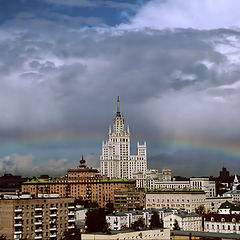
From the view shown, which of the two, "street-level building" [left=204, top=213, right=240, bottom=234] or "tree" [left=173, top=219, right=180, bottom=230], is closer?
"tree" [left=173, top=219, right=180, bottom=230]

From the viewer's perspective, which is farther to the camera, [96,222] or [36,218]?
[96,222]

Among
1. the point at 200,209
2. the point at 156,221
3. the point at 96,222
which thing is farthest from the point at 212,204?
the point at 96,222

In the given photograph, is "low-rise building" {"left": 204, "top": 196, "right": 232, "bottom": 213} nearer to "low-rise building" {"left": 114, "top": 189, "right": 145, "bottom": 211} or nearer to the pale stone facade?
"low-rise building" {"left": 114, "top": 189, "right": 145, "bottom": 211}

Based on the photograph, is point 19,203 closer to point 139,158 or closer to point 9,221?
point 9,221

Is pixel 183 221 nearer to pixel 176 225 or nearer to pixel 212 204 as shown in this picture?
pixel 176 225

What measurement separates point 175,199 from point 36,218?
65.3m

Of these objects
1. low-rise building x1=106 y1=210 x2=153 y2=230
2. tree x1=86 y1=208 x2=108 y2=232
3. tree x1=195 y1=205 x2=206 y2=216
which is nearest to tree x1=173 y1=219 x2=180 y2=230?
low-rise building x1=106 y1=210 x2=153 y2=230

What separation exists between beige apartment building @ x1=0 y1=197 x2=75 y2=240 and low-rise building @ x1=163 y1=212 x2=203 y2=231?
17.3 m

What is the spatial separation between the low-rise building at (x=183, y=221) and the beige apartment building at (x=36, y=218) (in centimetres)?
1727

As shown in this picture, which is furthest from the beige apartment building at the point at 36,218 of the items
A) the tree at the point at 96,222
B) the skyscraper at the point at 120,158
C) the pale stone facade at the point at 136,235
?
the skyscraper at the point at 120,158

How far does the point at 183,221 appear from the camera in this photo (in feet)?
302

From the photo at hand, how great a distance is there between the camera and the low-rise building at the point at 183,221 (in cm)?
9112

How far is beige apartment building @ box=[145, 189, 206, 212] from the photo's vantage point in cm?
13575

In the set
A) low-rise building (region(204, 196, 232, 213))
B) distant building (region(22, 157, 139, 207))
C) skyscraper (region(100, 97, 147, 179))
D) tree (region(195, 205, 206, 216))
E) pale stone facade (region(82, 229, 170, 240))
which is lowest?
pale stone facade (region(82, 229, 170, 240))
